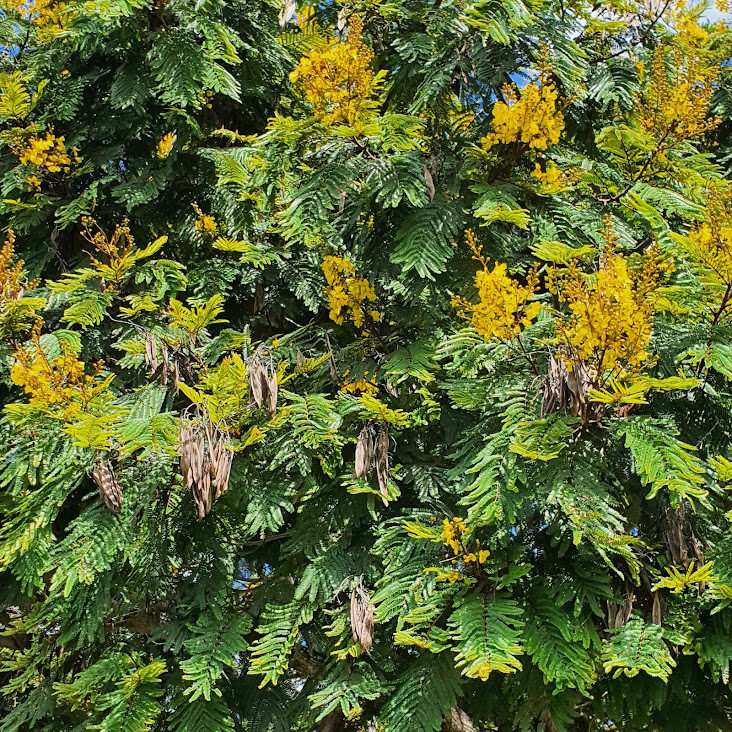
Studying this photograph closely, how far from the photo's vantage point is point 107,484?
2.76 m

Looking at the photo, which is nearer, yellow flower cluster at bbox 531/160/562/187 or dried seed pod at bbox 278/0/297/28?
yellow flower cluster at bbox 531/160/562/187

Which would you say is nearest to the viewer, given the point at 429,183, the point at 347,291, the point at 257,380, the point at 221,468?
the point at 221,468

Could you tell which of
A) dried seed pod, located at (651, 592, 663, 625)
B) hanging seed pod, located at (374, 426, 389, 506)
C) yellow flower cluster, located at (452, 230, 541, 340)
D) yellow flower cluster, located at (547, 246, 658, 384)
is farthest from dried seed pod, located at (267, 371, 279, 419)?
dried seed pod, located at (651, 592, 663, 625)

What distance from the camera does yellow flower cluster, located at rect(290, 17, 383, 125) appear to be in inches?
111

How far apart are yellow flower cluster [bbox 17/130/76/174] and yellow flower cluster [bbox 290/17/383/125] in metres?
1.56

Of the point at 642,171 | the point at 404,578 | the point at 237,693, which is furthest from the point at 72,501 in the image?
the point at 642,171

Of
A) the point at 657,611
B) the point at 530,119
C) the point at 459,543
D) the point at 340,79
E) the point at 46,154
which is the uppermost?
the point at 340,79

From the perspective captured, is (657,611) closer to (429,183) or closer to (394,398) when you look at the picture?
(394,398)

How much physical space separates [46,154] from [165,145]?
58 cm

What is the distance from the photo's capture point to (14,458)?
3.12 meters

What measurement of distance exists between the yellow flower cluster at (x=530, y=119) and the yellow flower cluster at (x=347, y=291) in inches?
30.0

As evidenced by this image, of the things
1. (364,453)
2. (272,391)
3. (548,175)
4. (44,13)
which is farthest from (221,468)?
(44,13)

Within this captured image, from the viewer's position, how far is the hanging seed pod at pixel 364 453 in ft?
9.05

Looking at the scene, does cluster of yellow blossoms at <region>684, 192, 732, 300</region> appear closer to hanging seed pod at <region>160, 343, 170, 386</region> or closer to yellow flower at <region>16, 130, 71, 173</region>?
hanging seed pod at <region>160, 343, 170, 386</region>
